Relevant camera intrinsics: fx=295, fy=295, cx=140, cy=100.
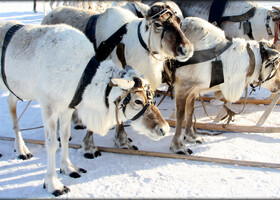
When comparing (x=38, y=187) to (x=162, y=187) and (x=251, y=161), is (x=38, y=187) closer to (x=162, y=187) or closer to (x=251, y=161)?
(x=162, y=187)

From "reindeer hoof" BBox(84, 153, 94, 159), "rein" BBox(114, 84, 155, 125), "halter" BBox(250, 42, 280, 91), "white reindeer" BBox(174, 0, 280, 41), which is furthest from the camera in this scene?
"white reindeer" BBox(174, 0, 280, 41)

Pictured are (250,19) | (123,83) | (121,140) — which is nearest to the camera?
(123,83)

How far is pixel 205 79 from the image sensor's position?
4414mm

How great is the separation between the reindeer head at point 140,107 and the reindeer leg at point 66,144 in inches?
32.3

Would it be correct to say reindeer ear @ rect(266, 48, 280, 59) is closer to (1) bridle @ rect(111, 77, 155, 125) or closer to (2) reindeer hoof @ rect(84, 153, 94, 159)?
(1) bridle @ rect(111, 77, 155, 125)

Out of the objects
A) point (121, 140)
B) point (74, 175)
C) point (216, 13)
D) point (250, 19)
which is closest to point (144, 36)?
point (121, 140)

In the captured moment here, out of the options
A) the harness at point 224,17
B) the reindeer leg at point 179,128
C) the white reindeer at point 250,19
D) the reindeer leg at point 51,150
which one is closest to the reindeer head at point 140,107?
the reindeer leg at point 51,150

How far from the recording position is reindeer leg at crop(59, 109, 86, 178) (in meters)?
3.71

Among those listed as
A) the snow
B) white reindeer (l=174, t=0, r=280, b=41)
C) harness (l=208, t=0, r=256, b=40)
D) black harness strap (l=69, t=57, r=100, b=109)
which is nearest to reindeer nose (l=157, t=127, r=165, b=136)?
the snow

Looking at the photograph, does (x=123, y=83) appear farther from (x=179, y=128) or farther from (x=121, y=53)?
(x=179, y=128)

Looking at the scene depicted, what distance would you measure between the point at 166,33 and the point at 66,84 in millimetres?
1545

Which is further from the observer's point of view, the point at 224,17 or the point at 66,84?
the point at 224,17

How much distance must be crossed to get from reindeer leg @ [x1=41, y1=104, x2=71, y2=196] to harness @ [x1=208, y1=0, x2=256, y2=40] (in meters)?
4.25

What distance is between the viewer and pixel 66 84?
3312 millimetres
